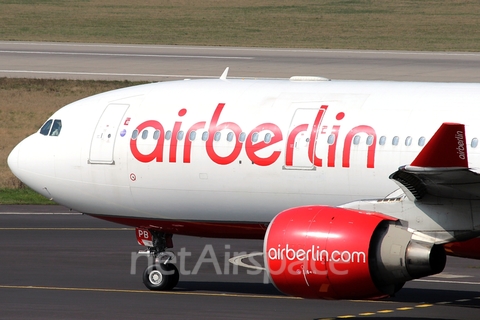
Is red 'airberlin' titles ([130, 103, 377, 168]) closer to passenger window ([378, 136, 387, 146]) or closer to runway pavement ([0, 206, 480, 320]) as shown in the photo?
passenger window ([378, 136, 387, 146])

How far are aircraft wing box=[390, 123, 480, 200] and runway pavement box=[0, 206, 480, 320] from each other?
12.0 feet

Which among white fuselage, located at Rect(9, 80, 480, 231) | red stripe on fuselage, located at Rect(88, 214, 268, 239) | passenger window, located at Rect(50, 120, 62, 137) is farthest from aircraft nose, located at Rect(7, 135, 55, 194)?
red stripe on fuselage, located at Rect(88, 214, 268, 239)

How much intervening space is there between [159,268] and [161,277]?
22 centimetres

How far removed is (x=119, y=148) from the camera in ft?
82.5

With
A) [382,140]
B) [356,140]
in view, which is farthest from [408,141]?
[356,140]

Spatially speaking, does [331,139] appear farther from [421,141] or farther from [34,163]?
[34,163]

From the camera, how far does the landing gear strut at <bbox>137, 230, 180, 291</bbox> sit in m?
26.0

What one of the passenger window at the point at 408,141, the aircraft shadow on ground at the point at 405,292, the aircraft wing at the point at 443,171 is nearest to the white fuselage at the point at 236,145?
the passenger window at the point at 408,141

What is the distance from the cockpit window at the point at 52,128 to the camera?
26234 millimetres

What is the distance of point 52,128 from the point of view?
26328 mm

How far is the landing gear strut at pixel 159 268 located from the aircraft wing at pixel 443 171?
23.7 ft

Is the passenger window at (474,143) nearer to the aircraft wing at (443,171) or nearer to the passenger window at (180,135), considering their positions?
the aircraft wing at (443,171)

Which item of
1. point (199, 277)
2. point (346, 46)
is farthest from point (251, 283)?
point (346, 46)

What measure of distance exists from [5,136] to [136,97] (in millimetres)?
31528
